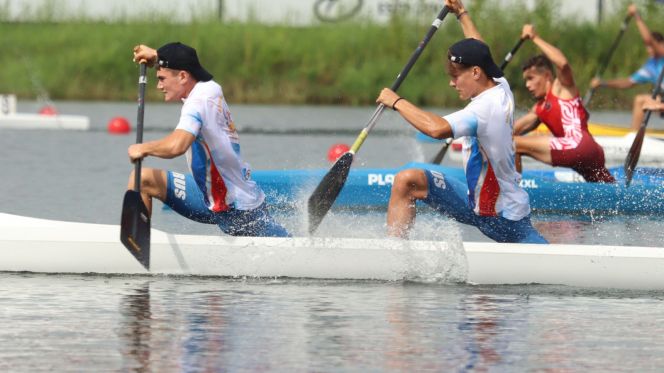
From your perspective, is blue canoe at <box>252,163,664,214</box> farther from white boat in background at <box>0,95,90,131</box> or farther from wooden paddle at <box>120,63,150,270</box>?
white boat in background at <box>0,95,90,131</box>

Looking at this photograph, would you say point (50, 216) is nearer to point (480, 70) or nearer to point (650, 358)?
point (480, 70)

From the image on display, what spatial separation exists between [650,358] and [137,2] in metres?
32.3

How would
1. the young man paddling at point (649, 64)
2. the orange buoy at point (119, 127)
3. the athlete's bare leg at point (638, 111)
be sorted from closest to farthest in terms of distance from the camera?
the athlete's bare leg at point (638, 111) → the young man paddling at point (649, 64) → the orange buoy at point (119, 127)

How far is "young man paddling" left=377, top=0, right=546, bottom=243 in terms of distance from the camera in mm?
10469

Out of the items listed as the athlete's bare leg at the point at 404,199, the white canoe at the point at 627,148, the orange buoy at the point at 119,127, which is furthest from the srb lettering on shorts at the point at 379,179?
the orange buoy at the point at 119,127

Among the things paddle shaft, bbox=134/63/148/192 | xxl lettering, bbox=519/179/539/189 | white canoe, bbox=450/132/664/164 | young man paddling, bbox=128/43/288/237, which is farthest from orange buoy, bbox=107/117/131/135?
young man paddling, bbox=128/43/288/237

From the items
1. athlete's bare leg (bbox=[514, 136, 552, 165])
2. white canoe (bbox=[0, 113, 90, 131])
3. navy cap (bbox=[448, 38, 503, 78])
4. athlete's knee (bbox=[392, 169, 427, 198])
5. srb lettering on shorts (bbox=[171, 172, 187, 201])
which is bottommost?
white canoe (bbox=[0, 113, 90, 131])

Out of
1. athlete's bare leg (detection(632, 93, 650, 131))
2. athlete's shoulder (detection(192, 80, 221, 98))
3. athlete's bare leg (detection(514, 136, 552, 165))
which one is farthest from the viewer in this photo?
athlete's bare leg (detection(632, 93, 650, 131))

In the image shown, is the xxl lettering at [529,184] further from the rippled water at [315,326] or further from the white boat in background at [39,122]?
the white boat in background at [39,122]

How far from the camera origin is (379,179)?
1608 centimetres

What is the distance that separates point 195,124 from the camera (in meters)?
10.5

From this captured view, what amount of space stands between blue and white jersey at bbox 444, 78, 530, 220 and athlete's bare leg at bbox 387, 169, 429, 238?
32 centimetres

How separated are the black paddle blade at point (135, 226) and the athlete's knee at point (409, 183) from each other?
5.00 feet

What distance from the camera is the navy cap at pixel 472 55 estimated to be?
413 inches
